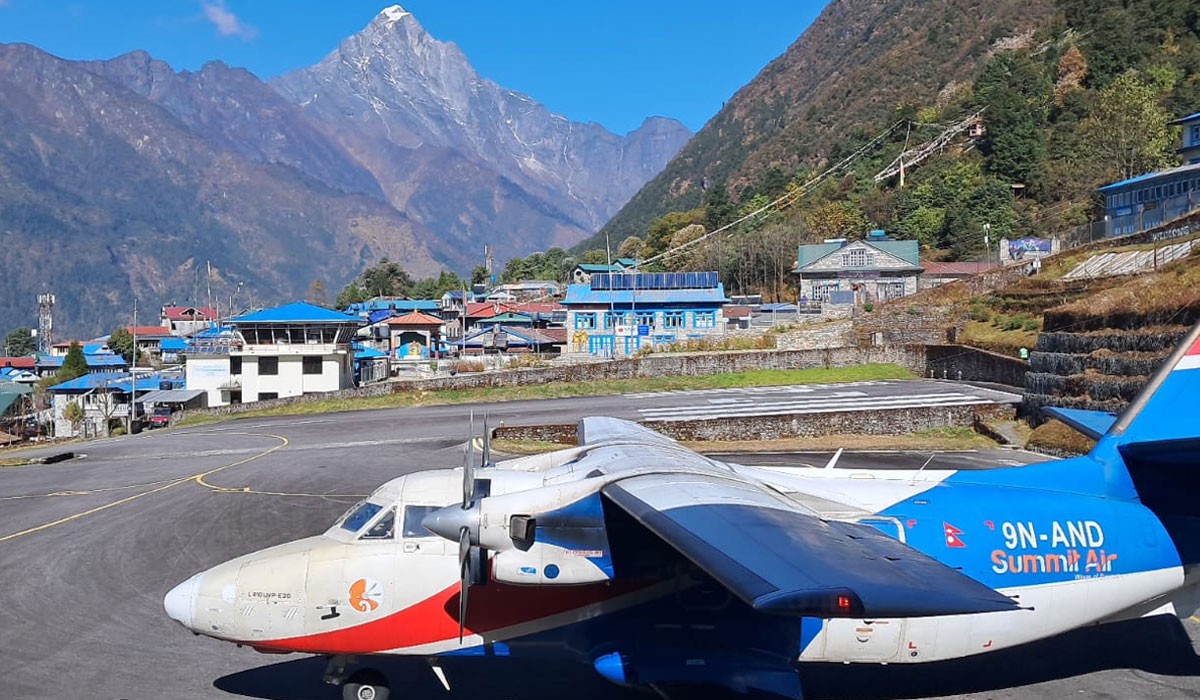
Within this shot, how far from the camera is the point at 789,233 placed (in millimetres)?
119625

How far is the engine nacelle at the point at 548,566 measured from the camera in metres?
11.3

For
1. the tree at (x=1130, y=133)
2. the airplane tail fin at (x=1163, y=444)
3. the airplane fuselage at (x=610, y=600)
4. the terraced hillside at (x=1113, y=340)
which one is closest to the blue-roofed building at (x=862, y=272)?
the tree at (x=1130, y=133)

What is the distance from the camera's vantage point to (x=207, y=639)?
51.2 ft

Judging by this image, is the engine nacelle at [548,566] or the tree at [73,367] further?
the tree at [73,367]

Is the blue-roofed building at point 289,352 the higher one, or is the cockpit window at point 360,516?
the blue-roofed building at point 289,352

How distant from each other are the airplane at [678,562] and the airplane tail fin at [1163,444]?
33mm

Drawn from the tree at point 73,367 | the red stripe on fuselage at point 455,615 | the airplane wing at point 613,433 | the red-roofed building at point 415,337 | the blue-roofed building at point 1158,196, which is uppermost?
the blue-roofed building at point 1158,196

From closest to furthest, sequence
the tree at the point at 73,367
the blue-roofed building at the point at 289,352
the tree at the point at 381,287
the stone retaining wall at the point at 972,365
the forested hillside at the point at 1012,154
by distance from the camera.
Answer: the stone retaining wall at the point at 972,365 < the blue-roofed building at the point at 289,352 < the forested hillside at the point at 1012,154 < the tree at the point at 73,367 < the tree at the point at 381,287

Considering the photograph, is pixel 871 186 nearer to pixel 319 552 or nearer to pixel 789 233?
pixel 789 233

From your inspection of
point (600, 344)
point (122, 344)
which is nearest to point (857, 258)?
point (600, 344)

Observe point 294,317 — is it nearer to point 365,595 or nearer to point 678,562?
point 365,595

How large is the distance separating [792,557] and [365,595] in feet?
20.7

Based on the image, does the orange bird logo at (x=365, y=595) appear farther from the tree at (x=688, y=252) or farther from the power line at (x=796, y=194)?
the power line at (x=796, y=194)

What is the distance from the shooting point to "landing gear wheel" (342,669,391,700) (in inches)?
490
